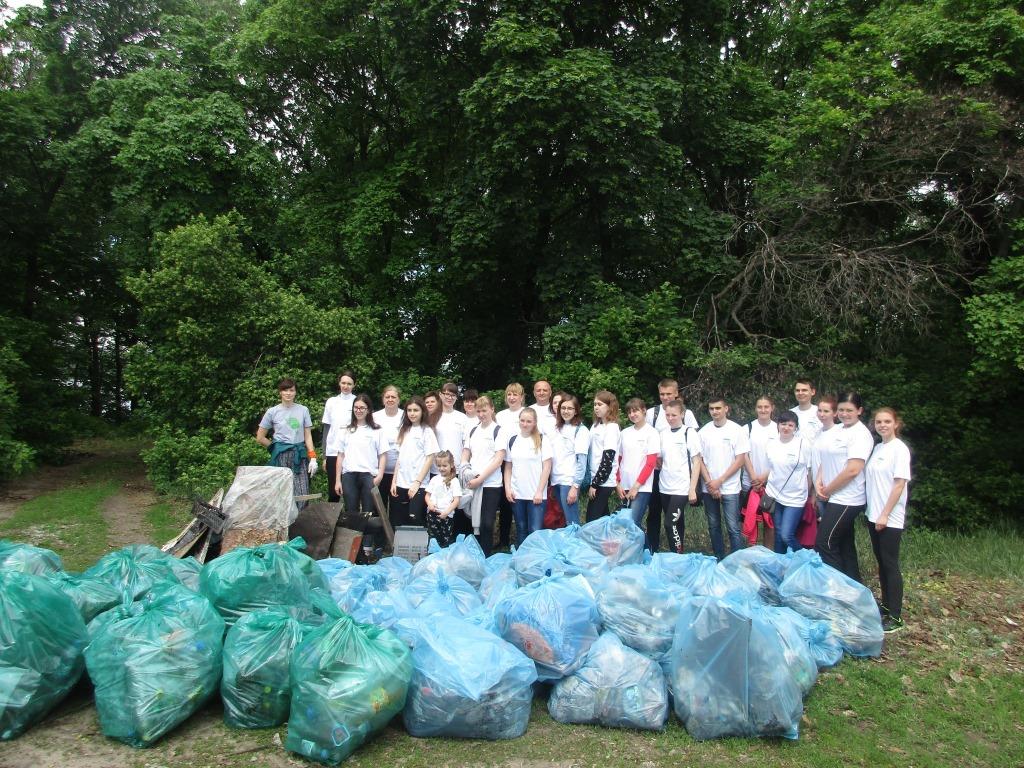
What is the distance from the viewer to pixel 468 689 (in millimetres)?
3516

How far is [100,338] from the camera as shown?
27203mm

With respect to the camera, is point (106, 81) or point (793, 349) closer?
point (793, 349)

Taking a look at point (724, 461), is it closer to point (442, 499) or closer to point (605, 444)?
point (605, 444)

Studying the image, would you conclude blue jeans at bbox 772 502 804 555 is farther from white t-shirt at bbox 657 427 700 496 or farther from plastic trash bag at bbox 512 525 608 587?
plastic trash bag at bbox 512 525 608 587

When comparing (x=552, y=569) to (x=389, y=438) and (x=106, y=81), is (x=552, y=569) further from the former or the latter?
(x=106, y=81)

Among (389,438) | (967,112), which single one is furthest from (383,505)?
(967,112)

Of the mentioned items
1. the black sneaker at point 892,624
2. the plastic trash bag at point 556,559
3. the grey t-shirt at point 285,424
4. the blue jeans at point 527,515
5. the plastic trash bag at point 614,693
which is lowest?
the black sneaker at point 892,624

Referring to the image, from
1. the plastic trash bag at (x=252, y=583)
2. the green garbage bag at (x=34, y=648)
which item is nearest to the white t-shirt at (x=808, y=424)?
the plastic trash bag at (x=252, y=583)

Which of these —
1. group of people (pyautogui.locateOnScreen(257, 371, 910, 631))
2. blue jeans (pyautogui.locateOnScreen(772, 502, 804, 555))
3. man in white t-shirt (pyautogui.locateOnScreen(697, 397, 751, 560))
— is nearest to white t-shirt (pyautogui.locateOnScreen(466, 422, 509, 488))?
group of people (pyautogui.locateOnScreen(257, 371, 910, 631))

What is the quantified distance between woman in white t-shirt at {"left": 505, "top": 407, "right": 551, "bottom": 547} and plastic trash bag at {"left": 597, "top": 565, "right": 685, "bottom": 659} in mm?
2098

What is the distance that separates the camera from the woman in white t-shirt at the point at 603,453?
6.43 m

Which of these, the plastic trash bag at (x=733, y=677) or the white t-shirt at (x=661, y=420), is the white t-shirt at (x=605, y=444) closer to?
the white t-shirt at (x=661, y=420)

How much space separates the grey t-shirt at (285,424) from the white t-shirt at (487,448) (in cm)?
178

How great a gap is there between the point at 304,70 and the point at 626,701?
14.8 meters
